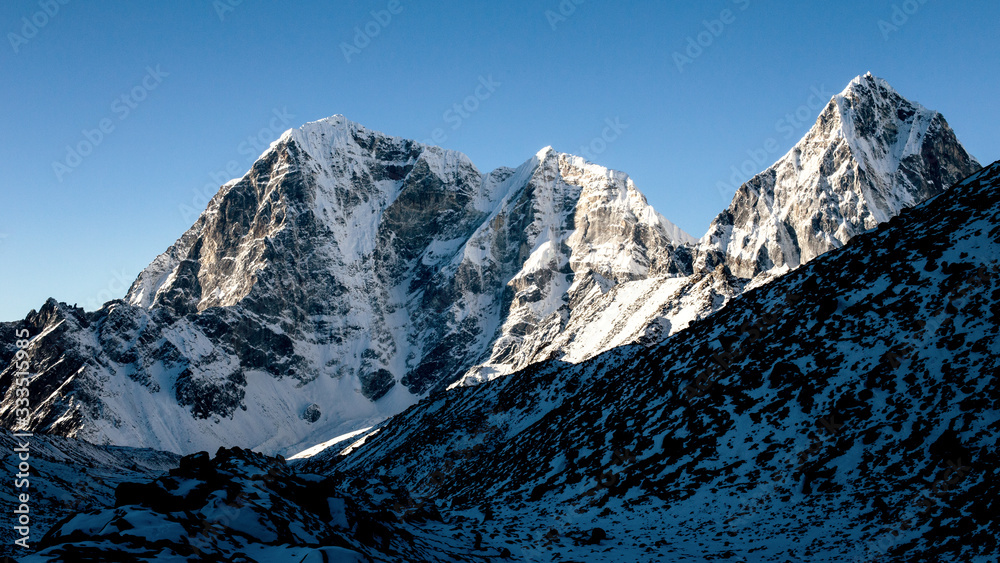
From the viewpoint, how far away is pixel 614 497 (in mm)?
31594

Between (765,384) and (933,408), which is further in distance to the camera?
(765,384)

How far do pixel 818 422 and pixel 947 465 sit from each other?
19.9ft

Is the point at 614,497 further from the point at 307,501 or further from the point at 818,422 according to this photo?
the point at 307,501

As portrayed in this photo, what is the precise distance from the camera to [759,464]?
28203 mm

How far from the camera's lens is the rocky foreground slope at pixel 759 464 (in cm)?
1777

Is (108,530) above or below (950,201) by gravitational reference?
above

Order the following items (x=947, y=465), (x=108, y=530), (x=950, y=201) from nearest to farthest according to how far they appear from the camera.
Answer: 1. (x=108, y=530)
2. (x=947, y=465)
3. (x=950, y=201)

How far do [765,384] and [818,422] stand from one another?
181 inches

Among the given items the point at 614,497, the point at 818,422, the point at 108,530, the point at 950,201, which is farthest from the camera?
the point at 950,201

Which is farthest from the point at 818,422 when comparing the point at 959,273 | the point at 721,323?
the point at 721,323

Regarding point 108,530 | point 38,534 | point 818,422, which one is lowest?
point 818,422

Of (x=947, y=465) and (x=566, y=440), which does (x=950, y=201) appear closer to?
(x=947, y=465)

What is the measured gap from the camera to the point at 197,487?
58.1 feet

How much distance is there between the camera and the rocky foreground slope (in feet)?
58.3
